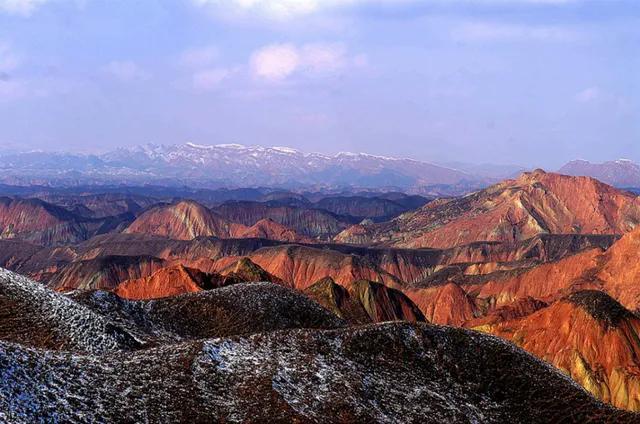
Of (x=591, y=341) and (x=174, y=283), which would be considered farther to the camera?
(x=174, y=283)

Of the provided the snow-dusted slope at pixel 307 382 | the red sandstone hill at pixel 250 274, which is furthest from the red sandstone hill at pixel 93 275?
the snow-dusted slope at pixel 307 382

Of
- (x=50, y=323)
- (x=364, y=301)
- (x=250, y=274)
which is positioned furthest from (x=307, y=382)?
(x=250, y=274)

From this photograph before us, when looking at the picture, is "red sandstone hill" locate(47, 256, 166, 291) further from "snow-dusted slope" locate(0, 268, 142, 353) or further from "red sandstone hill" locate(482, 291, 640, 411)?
"snow-dusted slope" locate(0, 268, 142, 353)

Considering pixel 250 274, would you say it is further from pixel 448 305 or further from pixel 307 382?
pixel 307 382

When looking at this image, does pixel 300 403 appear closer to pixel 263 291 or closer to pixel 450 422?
pixel 450 422

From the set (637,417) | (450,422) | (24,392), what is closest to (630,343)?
(637,417)

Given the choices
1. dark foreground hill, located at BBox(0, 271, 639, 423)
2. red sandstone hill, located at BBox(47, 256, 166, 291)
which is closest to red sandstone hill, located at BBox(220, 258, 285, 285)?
red sandstone hill, located at BBox(47, 256, 166, 291)
